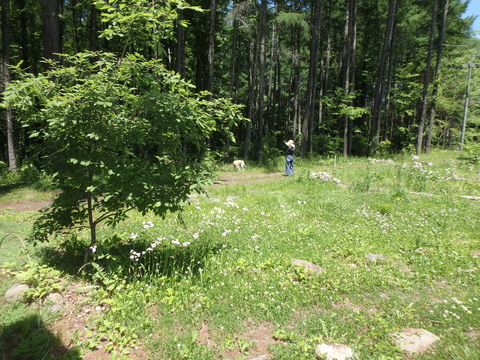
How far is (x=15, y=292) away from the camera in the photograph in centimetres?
352

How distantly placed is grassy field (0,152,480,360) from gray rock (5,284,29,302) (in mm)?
99

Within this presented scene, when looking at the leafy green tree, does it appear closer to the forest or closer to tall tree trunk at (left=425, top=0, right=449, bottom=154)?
the forest

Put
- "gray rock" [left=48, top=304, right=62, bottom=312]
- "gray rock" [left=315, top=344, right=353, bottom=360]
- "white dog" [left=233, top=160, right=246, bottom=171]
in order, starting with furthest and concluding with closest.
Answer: "white dog" [left=233, top=160, right=246, bottom=171], "gray rock" [left=48, top=304, right=62, bottom=312], "gray rock" [left=315, top=344, right=353, bottom=360]

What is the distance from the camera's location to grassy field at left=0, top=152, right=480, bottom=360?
292 centimetres

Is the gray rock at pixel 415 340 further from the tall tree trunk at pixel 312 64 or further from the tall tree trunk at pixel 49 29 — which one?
the tall tree trunk at pixel 312 64

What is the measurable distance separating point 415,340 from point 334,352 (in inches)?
36.4

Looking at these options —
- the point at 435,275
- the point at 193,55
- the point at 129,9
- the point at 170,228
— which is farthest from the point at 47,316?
the point at 193,55

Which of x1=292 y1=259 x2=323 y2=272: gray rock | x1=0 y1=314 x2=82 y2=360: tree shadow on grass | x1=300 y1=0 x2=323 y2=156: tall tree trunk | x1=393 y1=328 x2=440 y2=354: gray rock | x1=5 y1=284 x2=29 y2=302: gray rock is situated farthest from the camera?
x1=300 y1=0 x2=323 y2=156: tall tree trunk

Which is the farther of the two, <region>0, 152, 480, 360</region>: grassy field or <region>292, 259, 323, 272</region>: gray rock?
<region>292, 259, 323, 272</region>: gray rock

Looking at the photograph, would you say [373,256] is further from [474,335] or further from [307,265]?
[474,335]

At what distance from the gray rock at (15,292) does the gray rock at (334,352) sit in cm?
355

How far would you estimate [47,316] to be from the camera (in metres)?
3.18

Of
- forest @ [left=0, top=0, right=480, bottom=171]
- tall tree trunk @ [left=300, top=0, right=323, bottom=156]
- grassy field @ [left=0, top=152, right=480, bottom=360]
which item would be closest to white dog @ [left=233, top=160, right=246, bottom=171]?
forest @ [left=0, top=0, right=480, bottom=171]

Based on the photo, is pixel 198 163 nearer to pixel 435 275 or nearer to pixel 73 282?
pixel 73 282
